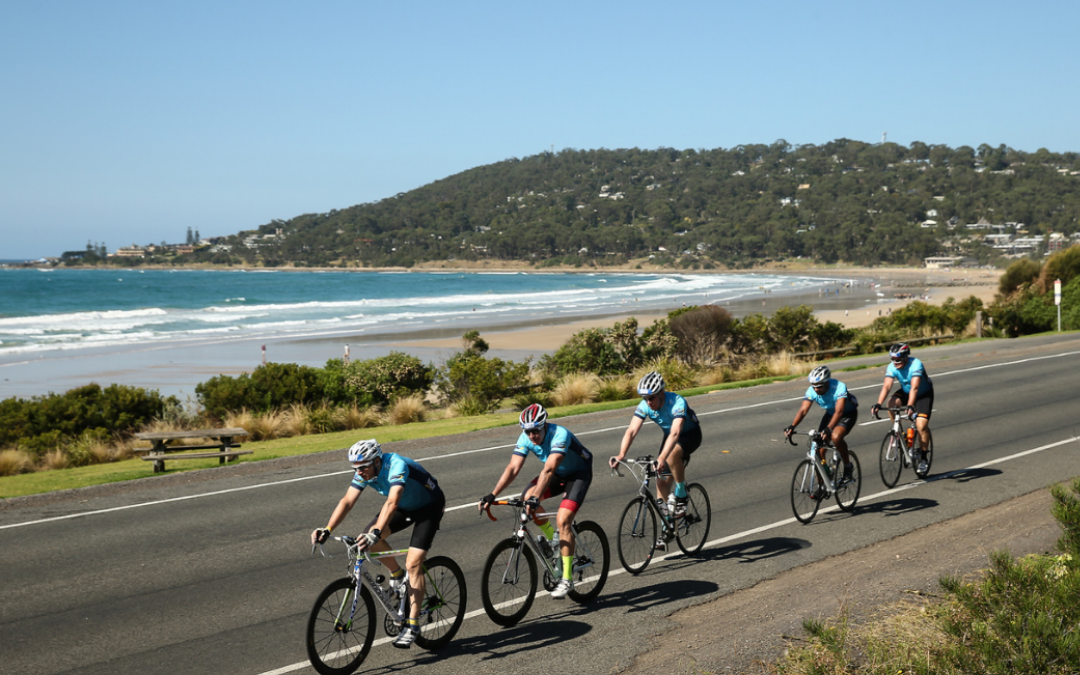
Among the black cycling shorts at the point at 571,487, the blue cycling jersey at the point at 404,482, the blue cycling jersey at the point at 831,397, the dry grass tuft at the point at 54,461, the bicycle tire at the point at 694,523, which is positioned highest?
the blue cycling jersey at the point at 404,482

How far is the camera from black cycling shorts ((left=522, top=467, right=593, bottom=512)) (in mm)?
7672

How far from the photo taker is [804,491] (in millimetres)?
10867

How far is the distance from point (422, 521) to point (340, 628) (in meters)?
1.00

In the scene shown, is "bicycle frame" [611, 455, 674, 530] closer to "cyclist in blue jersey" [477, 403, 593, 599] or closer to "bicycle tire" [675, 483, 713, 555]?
Answer: "bicycle tire" [675, 483, 713, 555]

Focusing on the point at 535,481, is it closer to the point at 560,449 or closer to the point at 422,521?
the point at 560,449

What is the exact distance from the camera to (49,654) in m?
7.23

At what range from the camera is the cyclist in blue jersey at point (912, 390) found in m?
12.6

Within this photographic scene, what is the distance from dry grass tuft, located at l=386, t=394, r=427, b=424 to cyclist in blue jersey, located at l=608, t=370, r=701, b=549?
43.8ft

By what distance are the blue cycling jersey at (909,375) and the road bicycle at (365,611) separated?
27.1 feet

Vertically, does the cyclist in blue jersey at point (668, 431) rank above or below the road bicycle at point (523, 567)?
above

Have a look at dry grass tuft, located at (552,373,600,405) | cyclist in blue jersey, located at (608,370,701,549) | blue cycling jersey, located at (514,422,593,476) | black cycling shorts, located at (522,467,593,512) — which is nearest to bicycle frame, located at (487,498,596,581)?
black cycling shorts, located at (522,467,593,512)

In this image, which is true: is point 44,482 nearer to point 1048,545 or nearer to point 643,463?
point 643,463

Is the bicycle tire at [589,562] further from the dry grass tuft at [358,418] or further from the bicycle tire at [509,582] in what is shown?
the dry grass tuft at [358,418]

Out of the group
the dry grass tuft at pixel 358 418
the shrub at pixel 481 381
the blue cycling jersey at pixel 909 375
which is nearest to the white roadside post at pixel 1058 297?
the shrub at pixel 481 381
